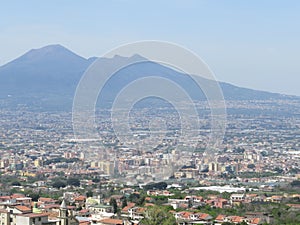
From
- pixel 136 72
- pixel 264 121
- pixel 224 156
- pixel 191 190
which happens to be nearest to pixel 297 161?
pixel 224 156

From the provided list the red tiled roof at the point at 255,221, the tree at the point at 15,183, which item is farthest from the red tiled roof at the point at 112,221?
the tree at the point at 15,183

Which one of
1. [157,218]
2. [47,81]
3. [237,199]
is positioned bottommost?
[237,199]

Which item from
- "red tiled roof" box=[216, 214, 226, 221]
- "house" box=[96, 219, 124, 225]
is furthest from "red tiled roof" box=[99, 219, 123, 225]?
"red tiled roof" box=[216, 214, 226, 221]

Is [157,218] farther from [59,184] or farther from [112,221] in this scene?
[59,184]

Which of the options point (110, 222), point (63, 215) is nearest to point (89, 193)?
point (110, 222)

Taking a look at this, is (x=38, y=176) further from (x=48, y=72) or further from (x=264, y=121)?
(x=48, y=72)

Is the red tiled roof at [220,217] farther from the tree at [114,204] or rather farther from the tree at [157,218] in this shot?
the tree at [114,204]

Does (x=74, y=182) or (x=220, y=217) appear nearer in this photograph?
(x=220, y=217)

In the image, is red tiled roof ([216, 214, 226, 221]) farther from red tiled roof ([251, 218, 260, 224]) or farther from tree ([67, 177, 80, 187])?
tree ([67, 177, 80, 187])
